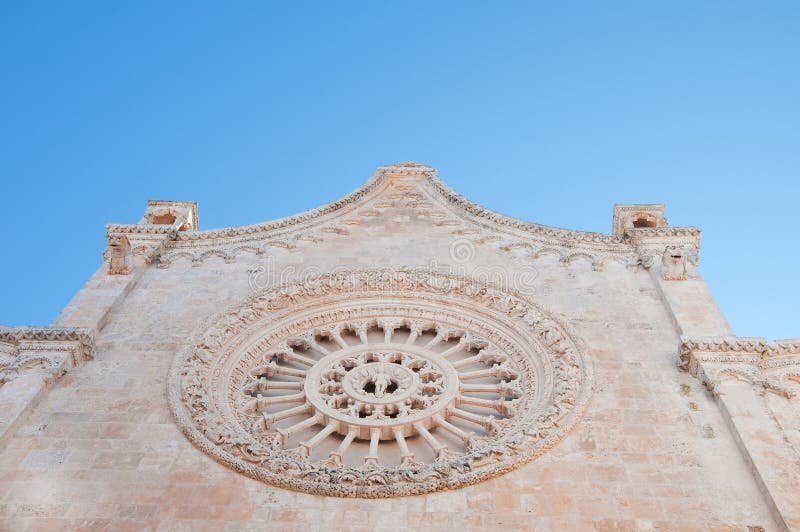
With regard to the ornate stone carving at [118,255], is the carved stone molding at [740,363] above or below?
below

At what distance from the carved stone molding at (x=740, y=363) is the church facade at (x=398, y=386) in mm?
44

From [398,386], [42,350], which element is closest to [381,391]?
[398,386]

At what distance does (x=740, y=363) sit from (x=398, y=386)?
516 centimetres

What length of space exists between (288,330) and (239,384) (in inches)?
64.0

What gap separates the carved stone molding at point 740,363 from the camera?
12.6 m

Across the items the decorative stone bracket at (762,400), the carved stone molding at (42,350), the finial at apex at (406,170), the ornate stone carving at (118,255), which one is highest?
the finial at apex at (406,170)

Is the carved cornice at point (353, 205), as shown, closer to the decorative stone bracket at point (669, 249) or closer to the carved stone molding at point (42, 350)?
the decorative stone bracket at point (669, 249)

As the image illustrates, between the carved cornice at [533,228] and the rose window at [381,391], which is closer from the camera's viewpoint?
the rose window at [381,391]

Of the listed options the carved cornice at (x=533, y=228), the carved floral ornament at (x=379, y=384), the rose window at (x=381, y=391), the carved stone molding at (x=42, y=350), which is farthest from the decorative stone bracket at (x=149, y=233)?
the carved cornice at (x=533, y=228)

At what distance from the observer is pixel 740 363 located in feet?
42.1

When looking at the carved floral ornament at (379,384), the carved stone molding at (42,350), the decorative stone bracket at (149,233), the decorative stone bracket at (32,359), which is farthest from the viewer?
the decorative stone bracket at (149,233)

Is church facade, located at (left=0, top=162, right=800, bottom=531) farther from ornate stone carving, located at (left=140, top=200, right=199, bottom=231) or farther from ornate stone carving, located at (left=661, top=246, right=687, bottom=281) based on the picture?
ornate stone carving, located at (left=140, top=200, right=199, bottom=231)

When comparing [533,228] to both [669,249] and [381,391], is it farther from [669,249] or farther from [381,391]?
[381,391]

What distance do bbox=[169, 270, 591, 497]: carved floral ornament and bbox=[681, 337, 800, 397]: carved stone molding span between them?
160 cm
